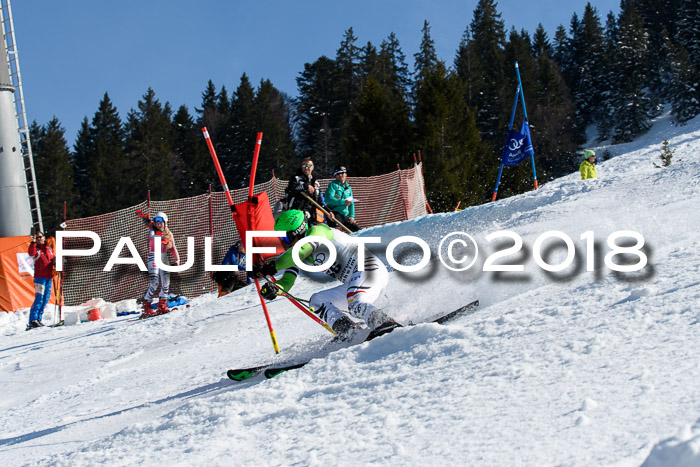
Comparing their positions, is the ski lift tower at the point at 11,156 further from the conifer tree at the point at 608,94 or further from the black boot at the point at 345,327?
the conifer tree at the point at 608,94

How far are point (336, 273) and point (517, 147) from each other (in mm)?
12118

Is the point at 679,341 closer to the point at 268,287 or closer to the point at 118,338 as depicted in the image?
the point at 268,287

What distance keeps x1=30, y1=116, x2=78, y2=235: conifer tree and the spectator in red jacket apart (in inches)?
1487

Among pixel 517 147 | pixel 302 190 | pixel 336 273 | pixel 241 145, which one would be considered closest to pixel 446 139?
pixel 517 147

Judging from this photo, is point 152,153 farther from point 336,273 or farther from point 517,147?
point 336,273

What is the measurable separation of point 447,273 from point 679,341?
3527 mm

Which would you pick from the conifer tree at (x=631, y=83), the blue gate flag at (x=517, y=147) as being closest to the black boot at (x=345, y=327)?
the blue gate flag at (x=517, y=147)

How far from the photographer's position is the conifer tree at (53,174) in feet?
159

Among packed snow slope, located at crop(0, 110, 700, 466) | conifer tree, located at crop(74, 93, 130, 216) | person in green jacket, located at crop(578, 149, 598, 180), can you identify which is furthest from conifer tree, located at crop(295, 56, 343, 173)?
packed snow slope, located at crop(0, 110, 700, 466)

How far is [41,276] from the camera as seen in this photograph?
459 inches

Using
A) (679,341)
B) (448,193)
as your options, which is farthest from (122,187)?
(679,341)

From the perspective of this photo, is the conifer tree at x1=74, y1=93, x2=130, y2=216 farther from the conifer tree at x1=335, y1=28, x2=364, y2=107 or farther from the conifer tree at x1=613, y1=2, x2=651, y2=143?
the conifer tree at x1=613, y1=2, x2=651, y2=143

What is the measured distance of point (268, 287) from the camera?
5.04 meters

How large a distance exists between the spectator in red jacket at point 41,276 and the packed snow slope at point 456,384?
14.4 feet
